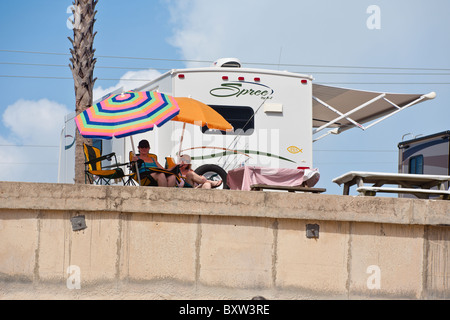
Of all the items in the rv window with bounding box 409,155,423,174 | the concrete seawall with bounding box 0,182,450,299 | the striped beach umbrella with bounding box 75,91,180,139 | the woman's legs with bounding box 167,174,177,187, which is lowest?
the concrete seawall with bounding box 0,182,450,299

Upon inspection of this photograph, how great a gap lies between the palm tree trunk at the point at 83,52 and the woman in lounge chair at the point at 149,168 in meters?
5.49

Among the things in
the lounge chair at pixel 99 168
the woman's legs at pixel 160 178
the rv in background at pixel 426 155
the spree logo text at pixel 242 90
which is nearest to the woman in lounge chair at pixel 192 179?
the woman's legs at pixel 160 178

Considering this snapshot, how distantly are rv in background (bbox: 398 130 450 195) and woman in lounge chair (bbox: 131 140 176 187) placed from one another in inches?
241

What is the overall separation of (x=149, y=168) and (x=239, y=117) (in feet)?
10.1

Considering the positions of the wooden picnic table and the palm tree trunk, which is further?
the palm tree trunk

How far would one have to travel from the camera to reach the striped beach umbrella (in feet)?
29.6

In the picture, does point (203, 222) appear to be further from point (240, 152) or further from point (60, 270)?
point (240, 152)

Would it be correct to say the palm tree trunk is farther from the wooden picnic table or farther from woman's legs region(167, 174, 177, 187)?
the wooden picnic table

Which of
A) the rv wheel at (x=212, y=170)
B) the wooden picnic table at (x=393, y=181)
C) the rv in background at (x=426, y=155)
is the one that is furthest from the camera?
the rv in background at (x=426, y=155)

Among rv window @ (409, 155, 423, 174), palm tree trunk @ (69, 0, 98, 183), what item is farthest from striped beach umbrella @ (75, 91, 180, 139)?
rv window @ (409, 155, 423, 174)

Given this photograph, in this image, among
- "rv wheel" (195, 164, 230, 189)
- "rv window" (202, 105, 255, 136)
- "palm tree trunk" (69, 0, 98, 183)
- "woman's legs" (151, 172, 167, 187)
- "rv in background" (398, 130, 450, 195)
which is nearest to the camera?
"woman's legs" (151, 172, 167, 187)

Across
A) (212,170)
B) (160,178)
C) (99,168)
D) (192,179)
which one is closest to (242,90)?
(212,170)

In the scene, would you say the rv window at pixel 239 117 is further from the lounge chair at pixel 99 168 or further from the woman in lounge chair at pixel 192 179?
the lounge chair at pixel 99 168

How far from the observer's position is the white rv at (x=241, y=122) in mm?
11711
